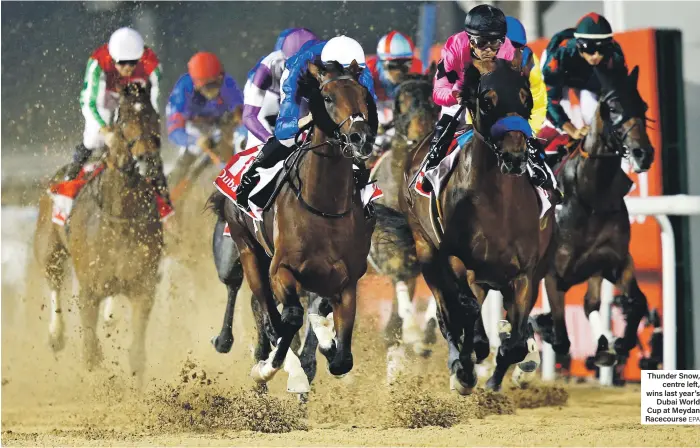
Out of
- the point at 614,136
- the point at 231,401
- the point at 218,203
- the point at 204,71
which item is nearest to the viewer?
the point at 231,401

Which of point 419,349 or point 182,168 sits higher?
point 182,168

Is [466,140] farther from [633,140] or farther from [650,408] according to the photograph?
[650,408]

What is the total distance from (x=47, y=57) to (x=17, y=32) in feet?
3.31

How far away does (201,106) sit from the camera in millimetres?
9930

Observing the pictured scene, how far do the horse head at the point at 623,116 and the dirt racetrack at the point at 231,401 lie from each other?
63.6 inches

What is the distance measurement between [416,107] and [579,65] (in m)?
1.03

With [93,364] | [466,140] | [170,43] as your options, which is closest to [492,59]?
[466,140]

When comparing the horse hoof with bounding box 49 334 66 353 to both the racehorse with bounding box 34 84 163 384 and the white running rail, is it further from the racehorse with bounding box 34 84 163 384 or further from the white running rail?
the white running rail

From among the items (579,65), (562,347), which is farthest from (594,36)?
(562,347)

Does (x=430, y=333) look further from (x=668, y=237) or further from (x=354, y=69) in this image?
(x=354, y=69)

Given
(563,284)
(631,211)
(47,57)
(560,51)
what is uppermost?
(47,57)

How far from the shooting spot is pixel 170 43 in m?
15.1

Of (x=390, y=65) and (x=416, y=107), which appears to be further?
(x=390, y=65)

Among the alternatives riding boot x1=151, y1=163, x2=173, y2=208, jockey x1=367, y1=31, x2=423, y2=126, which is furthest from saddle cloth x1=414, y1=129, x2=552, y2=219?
riding boot x1=151, y1=163, x2=173, y2=208
